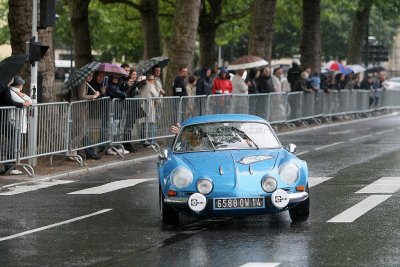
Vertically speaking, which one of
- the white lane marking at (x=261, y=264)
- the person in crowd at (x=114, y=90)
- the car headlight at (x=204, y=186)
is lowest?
the white lane marking at (x=261, y=264)

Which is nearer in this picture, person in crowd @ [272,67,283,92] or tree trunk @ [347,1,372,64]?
person in crowd @ [272,67,283,92]

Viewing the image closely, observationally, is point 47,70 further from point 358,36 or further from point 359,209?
point 358,36

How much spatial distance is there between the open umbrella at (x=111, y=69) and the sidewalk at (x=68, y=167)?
175 cm

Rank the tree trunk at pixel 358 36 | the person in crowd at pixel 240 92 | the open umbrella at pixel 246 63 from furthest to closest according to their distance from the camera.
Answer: the tree trunk at pixel 358 36
the open umbrella at pixel 246 63
the person in crowd at pixel 240 92

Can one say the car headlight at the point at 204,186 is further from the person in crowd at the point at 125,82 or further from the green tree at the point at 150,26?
the green tree at the point at 150,26

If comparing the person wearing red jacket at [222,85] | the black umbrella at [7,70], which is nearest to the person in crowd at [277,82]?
the person wearing red jacket at [222,85]

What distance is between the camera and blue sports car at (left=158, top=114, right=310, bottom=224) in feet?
43.6

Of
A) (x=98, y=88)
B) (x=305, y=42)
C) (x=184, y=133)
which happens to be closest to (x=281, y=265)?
(x=184, y=133)

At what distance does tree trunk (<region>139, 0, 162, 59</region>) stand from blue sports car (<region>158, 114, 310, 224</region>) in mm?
32072

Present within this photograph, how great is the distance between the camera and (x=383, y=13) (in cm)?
5288

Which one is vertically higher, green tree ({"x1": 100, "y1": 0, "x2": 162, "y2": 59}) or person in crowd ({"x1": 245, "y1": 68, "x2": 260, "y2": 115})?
green tree ({"x1": 100, "y1": 0, "x2": 162, "y2": 59})

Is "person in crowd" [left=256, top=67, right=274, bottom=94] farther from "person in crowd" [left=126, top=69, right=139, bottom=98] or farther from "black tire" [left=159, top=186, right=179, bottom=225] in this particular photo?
"black tire" [left=159, top=186, right=179, bottom=225]

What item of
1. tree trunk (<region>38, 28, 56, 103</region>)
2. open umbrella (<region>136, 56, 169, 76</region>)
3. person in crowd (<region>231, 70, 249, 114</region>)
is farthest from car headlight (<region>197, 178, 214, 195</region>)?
person in crowd (<region>231, 70, 249, 114</region>)

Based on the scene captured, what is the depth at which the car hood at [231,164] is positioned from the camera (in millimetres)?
13422
